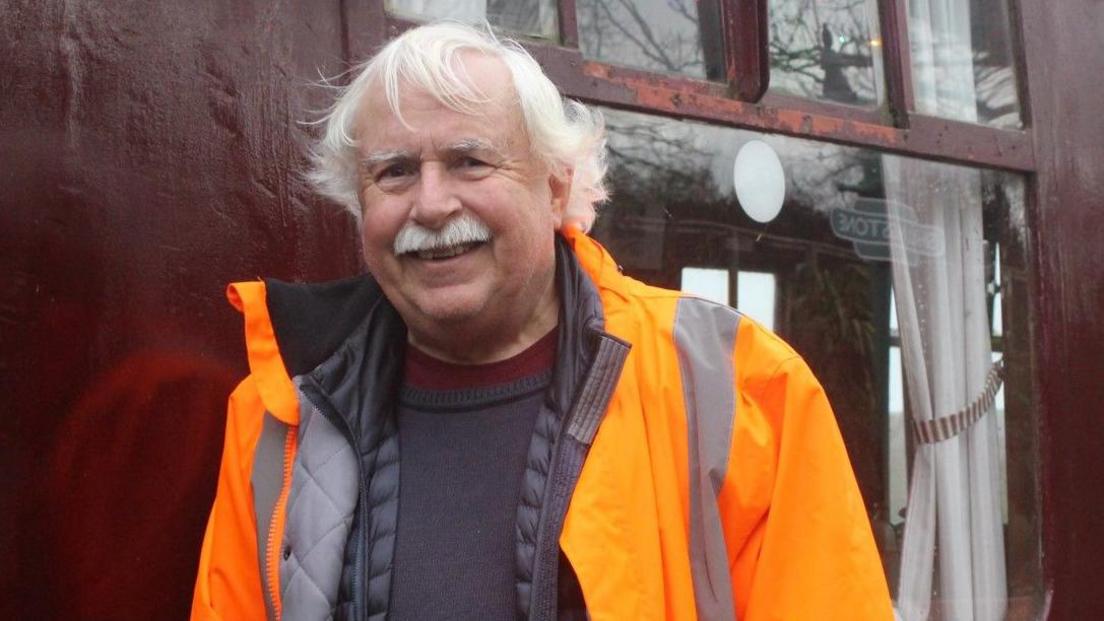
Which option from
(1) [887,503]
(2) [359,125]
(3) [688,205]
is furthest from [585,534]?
(1) [887,503]

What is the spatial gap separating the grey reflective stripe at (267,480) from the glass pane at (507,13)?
0.99 metres

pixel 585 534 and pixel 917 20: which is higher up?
pixel 917 20

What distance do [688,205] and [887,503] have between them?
0.97 meters

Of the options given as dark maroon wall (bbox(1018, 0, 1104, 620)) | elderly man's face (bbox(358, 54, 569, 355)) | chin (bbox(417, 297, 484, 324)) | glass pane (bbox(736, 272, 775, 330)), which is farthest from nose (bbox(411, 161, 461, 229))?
dark maroon wall (bbox(1018, 0, 1104, 620))

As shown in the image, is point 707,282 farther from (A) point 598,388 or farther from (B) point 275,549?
(B) point 275,549

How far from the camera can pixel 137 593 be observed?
78.9 inches

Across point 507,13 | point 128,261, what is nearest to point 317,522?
point 128,261

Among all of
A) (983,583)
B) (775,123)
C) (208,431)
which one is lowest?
(983,583)

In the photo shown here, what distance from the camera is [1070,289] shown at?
326 centimetres

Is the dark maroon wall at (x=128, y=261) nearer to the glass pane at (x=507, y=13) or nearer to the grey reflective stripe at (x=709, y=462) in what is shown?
the glass pane at (x=507, y=13)

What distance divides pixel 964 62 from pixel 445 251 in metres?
2.08

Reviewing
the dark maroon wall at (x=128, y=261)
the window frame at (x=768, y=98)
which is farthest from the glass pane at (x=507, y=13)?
the dark maroon wall at (x=128, y=261)

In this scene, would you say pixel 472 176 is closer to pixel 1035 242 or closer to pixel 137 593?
pixel 137 593

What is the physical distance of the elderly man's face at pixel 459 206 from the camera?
169cm
